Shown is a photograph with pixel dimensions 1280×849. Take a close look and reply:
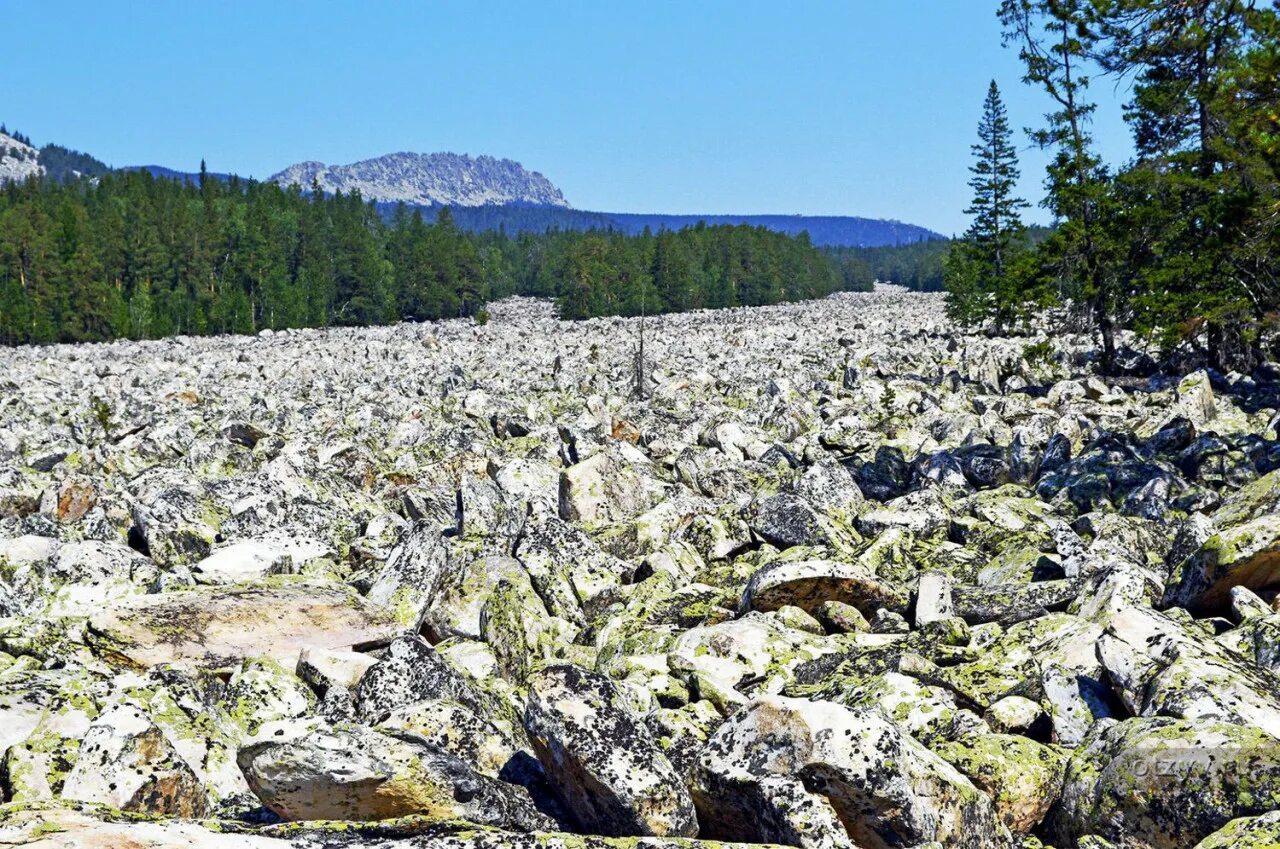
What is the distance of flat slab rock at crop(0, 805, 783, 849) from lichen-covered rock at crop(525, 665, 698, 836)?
66 cm

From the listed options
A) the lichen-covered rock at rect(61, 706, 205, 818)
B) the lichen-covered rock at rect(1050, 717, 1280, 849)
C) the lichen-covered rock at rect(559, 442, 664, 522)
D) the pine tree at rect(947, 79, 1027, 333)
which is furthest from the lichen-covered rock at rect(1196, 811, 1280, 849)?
the pine tree at rect(947, 79, 1027, 333)

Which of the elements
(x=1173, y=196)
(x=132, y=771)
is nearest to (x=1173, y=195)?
(x=1173, y=196)

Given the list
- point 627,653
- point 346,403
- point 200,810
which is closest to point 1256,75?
point 627,653

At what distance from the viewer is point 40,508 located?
13.0 m

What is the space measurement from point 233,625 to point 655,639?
3.25 m

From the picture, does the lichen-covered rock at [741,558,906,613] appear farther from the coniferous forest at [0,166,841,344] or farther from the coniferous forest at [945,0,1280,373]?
the coniferous forest at [0,166,841,344]

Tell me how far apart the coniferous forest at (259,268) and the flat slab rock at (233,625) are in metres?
77.8

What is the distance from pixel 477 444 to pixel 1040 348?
51.6ft

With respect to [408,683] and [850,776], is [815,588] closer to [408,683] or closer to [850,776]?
[408,683]

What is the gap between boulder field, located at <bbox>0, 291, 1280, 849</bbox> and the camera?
4523 mm

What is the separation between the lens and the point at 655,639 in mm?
7844

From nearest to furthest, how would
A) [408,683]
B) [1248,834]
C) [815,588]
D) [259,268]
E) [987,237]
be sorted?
[1248,834]
[408,683]
[815,588]
[987,237]
[259,268]

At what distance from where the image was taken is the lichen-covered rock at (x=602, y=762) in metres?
4.66

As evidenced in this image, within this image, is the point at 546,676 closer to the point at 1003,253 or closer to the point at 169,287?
the point at 1003,253
